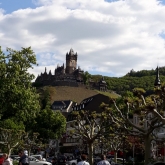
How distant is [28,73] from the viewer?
53.3 m

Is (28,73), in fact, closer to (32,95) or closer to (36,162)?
(32,95)

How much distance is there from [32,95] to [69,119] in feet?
282

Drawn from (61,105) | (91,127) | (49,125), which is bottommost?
(91,127)

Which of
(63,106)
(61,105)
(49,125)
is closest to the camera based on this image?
(49,125)

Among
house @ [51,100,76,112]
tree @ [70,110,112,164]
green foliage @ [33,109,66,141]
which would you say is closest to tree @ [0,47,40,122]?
tree @ [70,110,112,164]

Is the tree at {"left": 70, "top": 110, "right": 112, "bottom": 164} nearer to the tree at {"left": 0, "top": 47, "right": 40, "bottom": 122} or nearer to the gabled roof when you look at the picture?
the tree at {"left": 0, "top": 47, "right": 40, "bottom": 122}

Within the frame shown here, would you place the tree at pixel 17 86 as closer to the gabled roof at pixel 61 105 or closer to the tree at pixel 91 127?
the tree at pixel 91 127

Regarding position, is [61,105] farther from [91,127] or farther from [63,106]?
[91,127]

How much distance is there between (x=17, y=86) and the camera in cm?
5138

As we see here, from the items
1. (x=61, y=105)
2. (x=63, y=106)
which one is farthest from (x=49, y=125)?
(x=61, y=105)

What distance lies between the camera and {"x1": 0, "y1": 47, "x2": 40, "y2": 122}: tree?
164 feet

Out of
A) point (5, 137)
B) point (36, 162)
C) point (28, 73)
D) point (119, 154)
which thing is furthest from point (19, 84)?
point (119, 154)

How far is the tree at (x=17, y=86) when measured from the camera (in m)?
50.1

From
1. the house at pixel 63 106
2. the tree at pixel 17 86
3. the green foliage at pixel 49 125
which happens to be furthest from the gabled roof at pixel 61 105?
the tree at pixel 17 86
